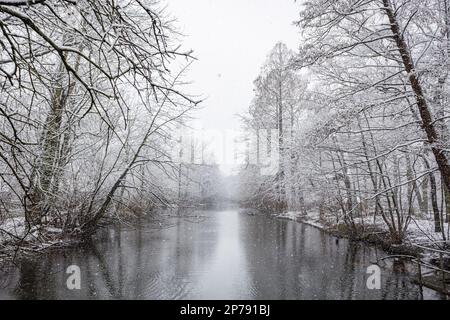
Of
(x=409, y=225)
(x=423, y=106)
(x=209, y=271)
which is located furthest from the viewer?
(x=409, y=225)

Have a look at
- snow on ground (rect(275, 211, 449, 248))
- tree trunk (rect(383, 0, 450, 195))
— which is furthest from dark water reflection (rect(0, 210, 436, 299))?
tree trunk (rect(383, 0, 450, 195))

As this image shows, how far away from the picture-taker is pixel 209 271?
911cm

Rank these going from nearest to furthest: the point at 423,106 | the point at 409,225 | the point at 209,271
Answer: the point at 423,106 → the point at 209,271 → the point at 409,225

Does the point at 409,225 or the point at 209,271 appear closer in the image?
the point at 209,271

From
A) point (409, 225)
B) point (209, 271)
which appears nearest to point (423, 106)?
point (209, 271)

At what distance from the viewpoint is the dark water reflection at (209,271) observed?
7.23 m

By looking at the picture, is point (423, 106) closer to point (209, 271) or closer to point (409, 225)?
point (209, 271)

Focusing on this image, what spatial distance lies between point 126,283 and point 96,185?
215 inches

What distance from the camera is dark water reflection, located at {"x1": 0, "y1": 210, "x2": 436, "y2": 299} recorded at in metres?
7.23

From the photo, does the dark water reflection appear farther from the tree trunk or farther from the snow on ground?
the tree trunk

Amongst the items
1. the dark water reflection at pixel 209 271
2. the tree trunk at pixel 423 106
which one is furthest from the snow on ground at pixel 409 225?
the tree trunk at pixel 423 106

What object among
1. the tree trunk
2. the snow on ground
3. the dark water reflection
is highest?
the tree trunk

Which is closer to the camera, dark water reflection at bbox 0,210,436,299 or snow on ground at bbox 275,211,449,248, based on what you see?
dark water reflection at bbox 0,210,436,299
